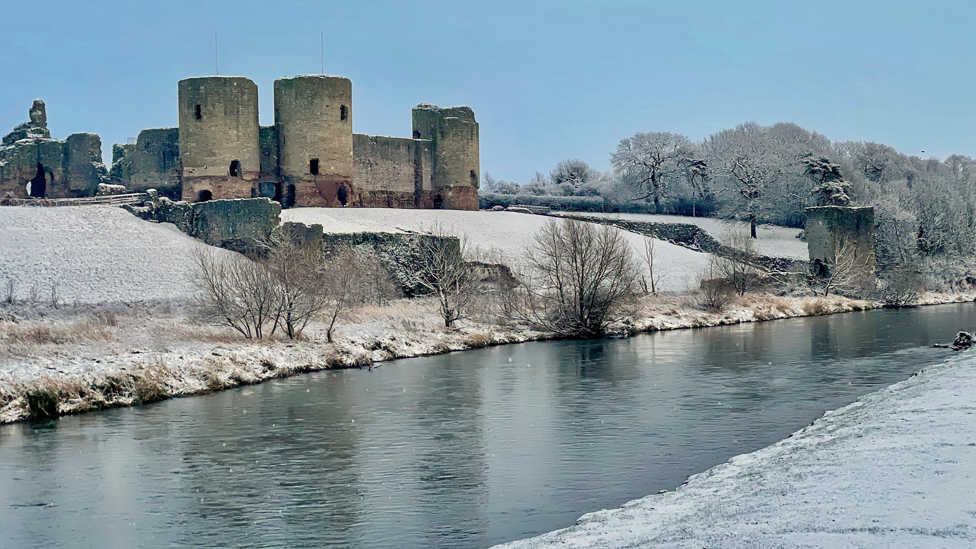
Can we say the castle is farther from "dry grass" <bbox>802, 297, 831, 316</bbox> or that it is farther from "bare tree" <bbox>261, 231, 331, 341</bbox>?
"dry grass" <bbox>802, 297, 831, 316</bbox>

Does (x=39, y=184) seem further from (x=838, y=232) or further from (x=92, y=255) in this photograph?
(x=838, y=232)

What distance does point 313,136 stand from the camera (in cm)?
3903

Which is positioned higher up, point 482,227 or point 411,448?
point 482,227

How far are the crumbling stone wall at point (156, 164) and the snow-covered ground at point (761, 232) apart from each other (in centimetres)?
2304

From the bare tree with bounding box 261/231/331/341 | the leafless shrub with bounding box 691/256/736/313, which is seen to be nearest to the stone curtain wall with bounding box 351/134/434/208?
the leafless shrub with bounding box 691/256/736/313

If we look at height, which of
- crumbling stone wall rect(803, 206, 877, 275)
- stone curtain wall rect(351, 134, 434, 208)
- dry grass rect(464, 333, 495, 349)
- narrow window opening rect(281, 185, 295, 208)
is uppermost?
stone curtain wall rect(351, 134, 434, 208)

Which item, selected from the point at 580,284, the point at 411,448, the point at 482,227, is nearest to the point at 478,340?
the point at 580,284

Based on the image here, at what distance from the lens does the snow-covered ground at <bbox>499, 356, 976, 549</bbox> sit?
22.7 ft

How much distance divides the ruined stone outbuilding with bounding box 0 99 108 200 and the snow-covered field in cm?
524

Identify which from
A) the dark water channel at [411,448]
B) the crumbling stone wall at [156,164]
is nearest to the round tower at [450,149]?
the crumbling stone wall at [156,164]

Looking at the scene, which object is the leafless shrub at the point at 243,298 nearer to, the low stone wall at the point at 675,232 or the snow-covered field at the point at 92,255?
the snow-covered field at the point at 92,255

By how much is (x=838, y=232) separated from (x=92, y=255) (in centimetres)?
2774

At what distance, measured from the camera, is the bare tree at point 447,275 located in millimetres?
28750

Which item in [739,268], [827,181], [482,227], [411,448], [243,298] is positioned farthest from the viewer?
[827,181]
